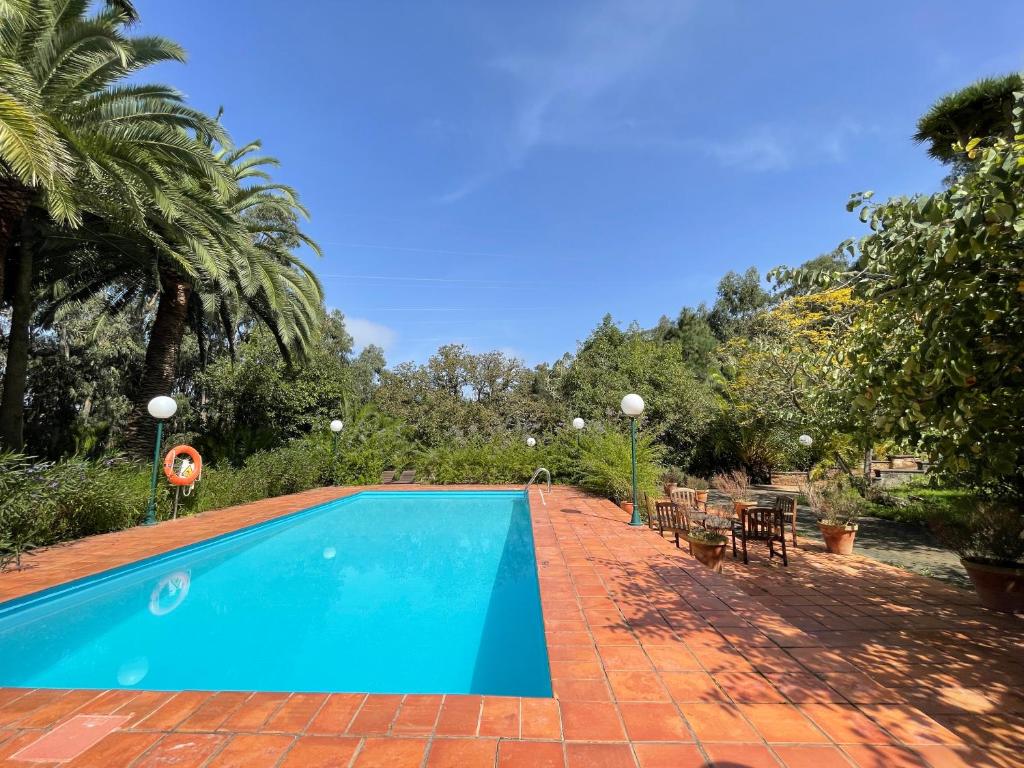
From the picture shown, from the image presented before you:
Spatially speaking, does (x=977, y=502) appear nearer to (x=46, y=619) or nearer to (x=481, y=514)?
(x=481, y=514)

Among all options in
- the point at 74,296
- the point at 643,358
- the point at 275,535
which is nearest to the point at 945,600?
the point at 275,535

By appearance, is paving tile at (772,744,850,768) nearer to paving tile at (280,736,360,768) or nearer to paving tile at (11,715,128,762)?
paving tile at (280,736,360,768)

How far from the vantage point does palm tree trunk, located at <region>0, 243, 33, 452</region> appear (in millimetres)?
8844

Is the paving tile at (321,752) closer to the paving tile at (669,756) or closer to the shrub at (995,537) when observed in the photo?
the paving tile at (669,756)

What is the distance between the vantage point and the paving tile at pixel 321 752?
6.80 ft

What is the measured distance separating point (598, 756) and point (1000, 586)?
5101mm

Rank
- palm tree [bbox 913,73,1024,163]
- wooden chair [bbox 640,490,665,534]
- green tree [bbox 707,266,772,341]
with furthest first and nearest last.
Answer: green tree [bbox 707,266,772,341], palm tree [bbox 913,73,1024,163], wooden chair [bbox 640,490,665,534]

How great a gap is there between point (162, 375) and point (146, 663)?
8.81 meters

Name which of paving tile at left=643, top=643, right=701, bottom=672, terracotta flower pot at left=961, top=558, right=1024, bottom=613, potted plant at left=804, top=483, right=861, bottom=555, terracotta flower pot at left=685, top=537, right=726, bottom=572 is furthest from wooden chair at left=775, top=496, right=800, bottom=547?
paving tile at left=643, top=643, right=701, bottom=672

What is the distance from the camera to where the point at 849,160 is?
9.26 metres

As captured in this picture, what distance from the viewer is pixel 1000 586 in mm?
4527

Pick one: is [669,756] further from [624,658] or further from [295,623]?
[295,623]

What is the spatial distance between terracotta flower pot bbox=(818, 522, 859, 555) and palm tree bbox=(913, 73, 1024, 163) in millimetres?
10485

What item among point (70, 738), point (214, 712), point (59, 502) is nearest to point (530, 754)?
point (214, 712)
